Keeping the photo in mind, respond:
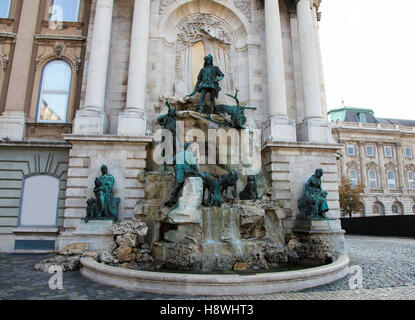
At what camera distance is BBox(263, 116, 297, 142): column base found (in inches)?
534

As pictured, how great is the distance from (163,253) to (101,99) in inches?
316

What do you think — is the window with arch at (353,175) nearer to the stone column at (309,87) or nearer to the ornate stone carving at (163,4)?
the stone column at (309,87)

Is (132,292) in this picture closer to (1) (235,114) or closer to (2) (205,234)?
(2) (205,234)

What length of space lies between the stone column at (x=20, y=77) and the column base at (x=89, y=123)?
359 centimetres

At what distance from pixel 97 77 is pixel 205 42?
23.0 feet

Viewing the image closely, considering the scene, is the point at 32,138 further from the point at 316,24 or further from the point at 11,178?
the point at 316,24

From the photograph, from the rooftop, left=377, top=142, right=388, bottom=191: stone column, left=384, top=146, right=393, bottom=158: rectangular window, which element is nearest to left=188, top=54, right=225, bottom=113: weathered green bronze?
left=377, top=142, right=388, bottom=191: stone column

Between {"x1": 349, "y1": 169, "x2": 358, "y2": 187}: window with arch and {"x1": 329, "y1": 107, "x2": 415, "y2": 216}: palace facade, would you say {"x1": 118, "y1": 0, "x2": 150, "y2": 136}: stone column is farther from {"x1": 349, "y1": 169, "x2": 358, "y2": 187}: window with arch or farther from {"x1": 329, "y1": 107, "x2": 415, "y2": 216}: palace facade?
{"x1": 349, "y1": 169, "x2": 358, "y2": 187}: window with arch

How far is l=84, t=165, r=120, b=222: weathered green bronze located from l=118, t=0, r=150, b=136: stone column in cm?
259

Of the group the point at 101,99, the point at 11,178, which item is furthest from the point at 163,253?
the point at 11,178

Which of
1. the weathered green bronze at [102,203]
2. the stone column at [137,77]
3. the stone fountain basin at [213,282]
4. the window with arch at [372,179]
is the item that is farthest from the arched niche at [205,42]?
the window with arch at [372,179]

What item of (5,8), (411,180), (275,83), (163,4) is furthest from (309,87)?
(411,180)

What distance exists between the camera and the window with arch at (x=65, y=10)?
15898 millimetres

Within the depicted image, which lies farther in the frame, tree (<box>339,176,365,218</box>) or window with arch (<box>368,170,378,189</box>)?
window with arch (<box>368,170,378,189</box>)
